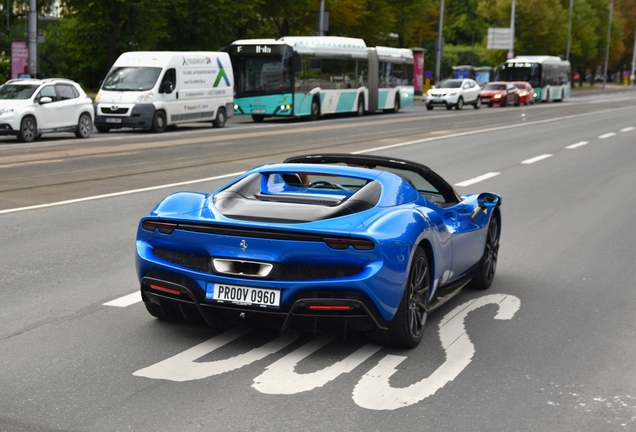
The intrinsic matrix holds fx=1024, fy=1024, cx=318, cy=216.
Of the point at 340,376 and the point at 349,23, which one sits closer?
the point at 340,376

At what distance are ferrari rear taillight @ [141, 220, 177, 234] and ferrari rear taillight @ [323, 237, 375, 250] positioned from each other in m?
0.97

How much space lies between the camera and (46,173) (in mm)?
16969

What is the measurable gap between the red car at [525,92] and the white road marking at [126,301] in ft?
185

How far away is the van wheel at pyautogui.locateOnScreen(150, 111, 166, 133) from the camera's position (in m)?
29.5

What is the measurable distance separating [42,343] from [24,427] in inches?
A: 60.4

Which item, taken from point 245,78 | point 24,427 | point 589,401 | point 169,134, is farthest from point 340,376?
point 245,78

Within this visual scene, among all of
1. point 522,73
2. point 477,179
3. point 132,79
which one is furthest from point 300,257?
point 522,73

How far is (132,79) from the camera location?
30109mm

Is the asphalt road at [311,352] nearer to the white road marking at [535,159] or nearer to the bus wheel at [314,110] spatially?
the white road marking at [535,159]

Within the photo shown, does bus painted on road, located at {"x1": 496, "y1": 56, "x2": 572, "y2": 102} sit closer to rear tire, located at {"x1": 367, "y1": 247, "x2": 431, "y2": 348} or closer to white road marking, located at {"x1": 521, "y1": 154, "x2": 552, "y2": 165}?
white road marking, located at {"x1": 521, "y1": 154, "x2": 552, "y2": 165}

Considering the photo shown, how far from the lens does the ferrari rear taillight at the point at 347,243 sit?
563cm

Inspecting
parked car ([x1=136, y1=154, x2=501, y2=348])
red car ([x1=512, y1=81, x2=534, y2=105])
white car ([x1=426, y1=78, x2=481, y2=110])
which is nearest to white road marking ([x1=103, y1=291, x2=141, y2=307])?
parked car ([x1=136, y1=154, x2=501, y2=348])

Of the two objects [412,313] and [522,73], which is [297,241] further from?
[522,73]

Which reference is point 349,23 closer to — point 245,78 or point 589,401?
point 245,78
